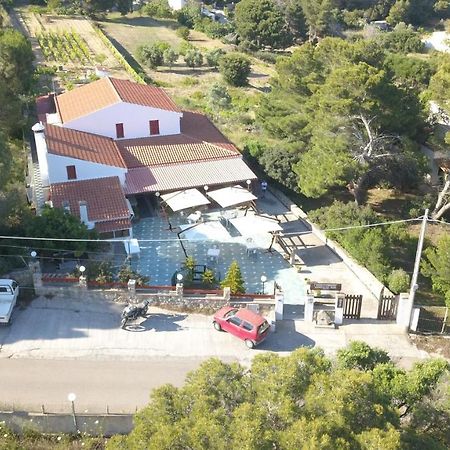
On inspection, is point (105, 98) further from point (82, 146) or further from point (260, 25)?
point (260, 25)

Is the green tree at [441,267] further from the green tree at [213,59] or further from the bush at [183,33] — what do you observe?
the bush at [183,33]

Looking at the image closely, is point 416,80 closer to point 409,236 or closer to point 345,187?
point 345,187

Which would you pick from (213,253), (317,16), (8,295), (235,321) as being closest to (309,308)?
(235,321)

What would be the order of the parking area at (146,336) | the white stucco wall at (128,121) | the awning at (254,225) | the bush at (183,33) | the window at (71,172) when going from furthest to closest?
the bush at (183,33) → the white stucco wall at (128,121) → the window at (71,172) → the awning at (254,225) → the parking area at (146,336)

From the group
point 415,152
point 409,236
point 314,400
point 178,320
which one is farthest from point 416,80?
point 314,400

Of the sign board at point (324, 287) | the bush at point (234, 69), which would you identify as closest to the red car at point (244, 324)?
the sign board at point (324, 287)

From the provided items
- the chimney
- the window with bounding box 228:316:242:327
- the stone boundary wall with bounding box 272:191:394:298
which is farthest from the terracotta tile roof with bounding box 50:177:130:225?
the stone boundary wall with bounding box 272:191:394:298

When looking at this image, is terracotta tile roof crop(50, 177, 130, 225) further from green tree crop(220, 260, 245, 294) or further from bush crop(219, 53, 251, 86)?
bush crop(219, 53, 251, 86)
